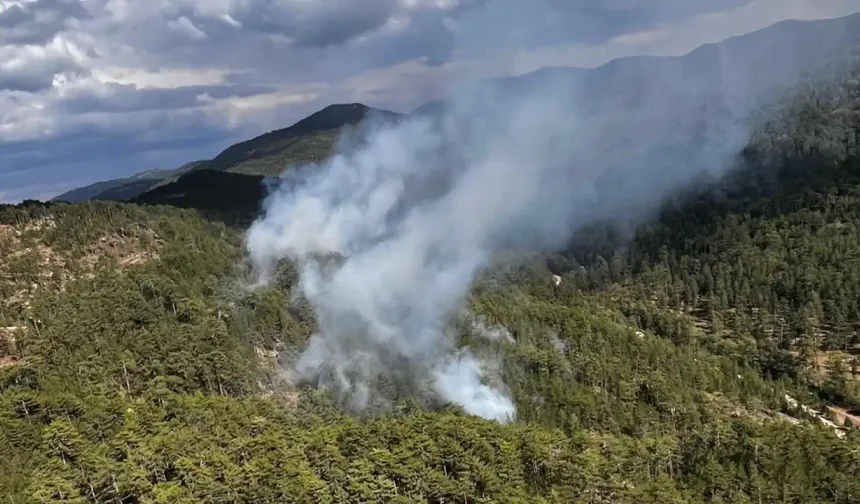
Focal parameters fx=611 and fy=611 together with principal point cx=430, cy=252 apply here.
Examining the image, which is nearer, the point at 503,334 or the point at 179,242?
the point at 503,334

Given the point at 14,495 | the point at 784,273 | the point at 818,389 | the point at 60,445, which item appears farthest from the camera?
the point at 784,273

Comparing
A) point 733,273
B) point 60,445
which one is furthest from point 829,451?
point 733,273

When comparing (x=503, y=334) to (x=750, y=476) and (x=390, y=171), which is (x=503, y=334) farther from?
(x=390, y=171)

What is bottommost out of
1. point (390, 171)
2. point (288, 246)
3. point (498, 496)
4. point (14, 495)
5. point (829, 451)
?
point (829, 451)

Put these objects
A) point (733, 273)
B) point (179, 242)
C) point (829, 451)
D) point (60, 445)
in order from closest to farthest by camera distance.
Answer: point (60, 445)
point (829, 451)
point (179, 242)
point (733, 273)

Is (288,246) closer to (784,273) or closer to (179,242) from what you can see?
(179,242)

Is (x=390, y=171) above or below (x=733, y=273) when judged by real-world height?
above
